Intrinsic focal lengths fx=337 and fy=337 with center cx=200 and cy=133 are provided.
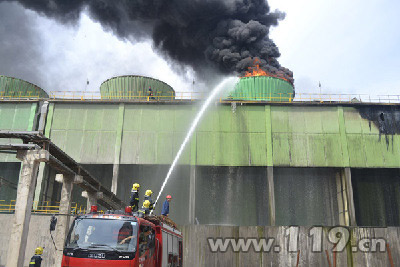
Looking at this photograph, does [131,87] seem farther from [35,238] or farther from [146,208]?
[146,208]

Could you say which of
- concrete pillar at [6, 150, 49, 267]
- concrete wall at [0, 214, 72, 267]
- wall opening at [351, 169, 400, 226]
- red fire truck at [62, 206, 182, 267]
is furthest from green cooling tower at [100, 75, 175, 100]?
red fire truck at [62, 206, 182, 267]

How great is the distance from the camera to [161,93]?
39031mm

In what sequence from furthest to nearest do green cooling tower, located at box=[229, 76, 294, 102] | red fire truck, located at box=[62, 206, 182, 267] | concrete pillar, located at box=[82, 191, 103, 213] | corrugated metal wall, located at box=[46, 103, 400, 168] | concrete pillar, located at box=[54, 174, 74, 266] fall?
1. green cooling tower, located at box=[229, 76, 294, 102]
2. corrugated metal wall, located at box=[46, 103, 400, 168]
3. concrete pillar, located at box=[82, 191, 103, 213]
4. concrete pillar, located at box=[54, 174, 74, 266]
5. red fire truck, located at box=[62, 206, 182, 267]

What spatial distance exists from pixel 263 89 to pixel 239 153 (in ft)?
33.1

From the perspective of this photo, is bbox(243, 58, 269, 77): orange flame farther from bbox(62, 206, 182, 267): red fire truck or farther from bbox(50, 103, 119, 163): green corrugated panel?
bbox(62, 206, 182, 267): red fire truck

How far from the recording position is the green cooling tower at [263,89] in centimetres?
3694

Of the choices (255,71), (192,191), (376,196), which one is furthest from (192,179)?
(376,196)

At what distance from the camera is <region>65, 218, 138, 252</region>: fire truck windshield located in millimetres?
8242

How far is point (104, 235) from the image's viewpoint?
8438 millimetres

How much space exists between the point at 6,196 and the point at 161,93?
18834mm

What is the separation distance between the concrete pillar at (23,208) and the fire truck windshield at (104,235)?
608 centimetres

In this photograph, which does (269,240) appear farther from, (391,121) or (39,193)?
(39,193)

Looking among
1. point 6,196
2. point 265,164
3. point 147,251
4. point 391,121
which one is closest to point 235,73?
point 265,164

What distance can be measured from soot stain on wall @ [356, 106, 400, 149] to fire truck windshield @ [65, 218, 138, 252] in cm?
2845
